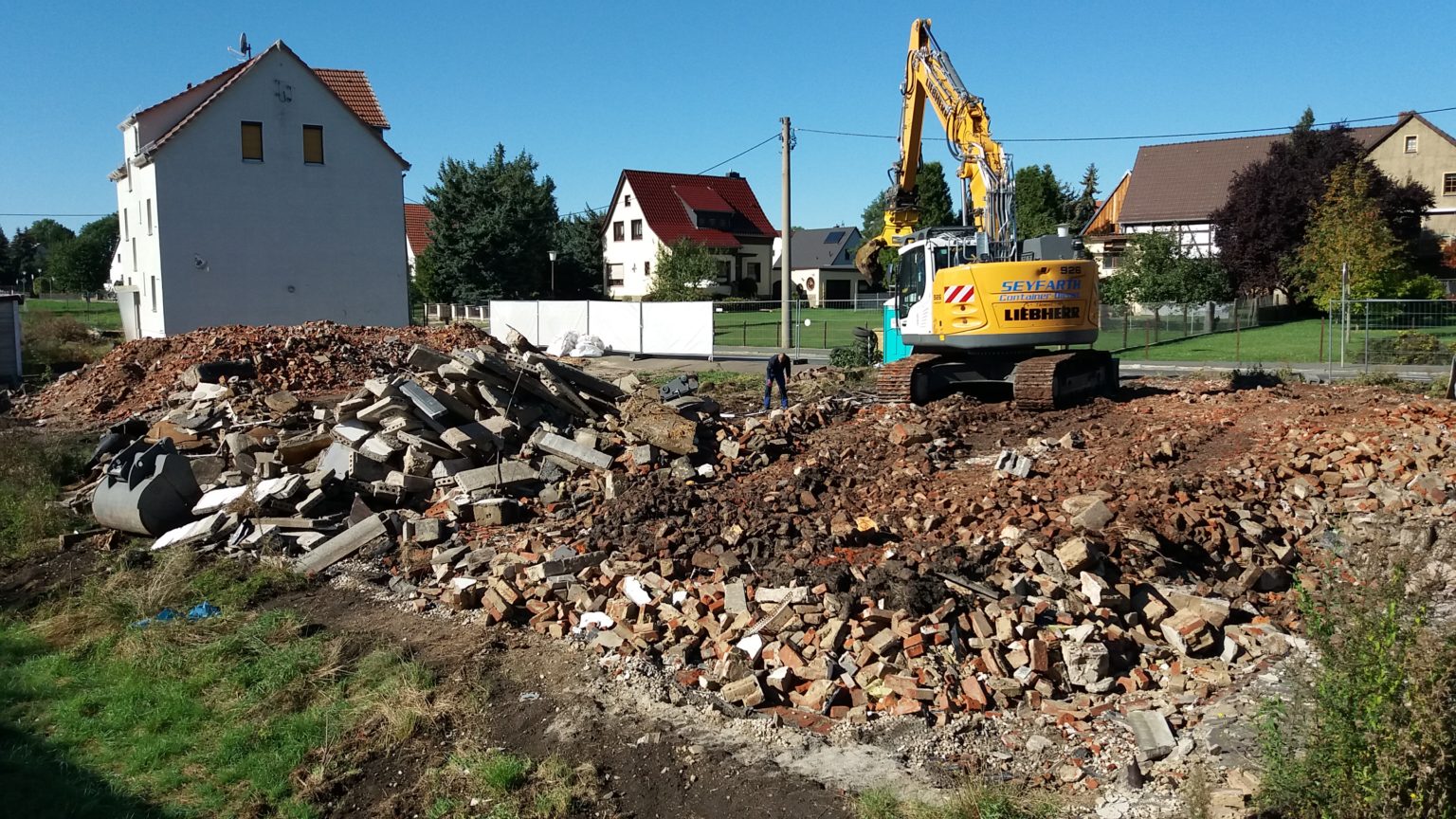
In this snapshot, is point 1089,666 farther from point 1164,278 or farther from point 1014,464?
point 1164,278

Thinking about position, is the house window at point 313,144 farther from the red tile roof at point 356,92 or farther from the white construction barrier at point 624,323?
the white construction barrier at point 624,323

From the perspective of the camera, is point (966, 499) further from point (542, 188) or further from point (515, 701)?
point (542, 188)

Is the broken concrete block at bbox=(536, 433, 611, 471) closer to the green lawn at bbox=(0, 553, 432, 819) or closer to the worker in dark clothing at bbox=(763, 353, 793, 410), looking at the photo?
the green lawn at bbox=(0, 553, 432, 819)

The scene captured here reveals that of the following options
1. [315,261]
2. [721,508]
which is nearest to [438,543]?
[721,508]

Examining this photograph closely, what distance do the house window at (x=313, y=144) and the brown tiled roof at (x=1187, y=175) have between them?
3670 cm

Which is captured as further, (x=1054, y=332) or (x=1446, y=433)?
(x=1054, y=332)

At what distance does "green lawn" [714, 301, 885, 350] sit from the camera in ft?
119

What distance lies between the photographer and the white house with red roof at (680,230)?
60.3m

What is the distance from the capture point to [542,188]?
52.9 m

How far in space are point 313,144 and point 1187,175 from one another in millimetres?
40227

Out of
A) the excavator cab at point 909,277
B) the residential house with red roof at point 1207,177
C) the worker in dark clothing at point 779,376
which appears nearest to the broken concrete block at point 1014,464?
the excavator cab at point 909,277

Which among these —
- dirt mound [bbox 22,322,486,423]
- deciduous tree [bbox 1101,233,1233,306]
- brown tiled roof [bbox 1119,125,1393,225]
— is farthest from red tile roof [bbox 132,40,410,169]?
brown tiled roof [bbox 1119,125,1393,225]

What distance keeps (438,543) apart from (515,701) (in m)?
3.48

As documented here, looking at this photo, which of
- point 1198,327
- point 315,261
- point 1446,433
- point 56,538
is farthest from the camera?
point 1198,327
